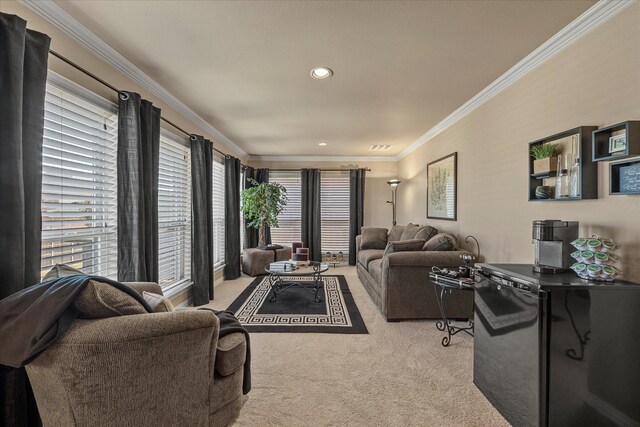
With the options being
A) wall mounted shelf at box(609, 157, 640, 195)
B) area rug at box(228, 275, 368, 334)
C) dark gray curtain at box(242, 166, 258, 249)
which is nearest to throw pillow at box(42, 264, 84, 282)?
area rug at box(228, 275, 368, 334)

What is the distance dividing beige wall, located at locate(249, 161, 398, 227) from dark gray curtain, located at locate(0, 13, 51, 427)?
522 centimetres

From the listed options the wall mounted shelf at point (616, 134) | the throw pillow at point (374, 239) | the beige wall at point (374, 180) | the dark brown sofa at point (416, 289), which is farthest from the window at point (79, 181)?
the beige wall at point (374, 180)

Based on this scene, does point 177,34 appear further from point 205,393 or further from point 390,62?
point 205,393

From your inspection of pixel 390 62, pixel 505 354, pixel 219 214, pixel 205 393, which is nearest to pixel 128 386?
pixel 205 393

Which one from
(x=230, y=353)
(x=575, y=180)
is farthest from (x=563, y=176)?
(x=230, y=353)

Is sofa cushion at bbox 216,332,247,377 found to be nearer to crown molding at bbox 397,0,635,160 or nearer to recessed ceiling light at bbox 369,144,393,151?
crown molding at bbox 397,0,635,160

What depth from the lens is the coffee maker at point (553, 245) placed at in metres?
1.85

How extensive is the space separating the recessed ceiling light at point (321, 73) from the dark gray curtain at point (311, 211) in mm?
3896

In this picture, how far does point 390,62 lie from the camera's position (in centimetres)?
247

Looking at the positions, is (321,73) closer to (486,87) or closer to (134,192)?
(486,87)

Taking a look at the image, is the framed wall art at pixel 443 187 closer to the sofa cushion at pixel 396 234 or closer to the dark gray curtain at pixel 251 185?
the sofa cushion at pixel 396 234

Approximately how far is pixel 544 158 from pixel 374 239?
3372 mm

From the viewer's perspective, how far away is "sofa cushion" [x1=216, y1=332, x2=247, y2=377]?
151cm

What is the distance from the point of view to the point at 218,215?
516 centimetres
